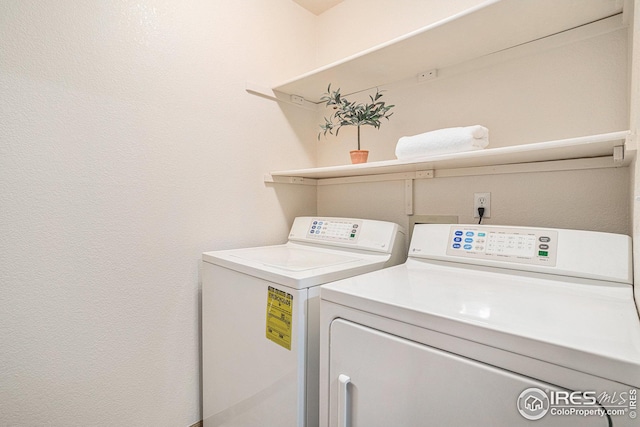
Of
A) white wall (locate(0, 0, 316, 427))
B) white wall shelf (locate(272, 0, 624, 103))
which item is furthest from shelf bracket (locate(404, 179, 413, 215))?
white wall (locate(0, 0, 316, 427))

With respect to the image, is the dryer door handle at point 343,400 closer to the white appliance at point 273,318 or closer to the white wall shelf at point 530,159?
the white appliance at point 273,318

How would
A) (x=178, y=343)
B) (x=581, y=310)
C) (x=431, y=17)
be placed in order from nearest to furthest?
(x=581, y=310) < (x=178, y=343) < (x=431, y=17)

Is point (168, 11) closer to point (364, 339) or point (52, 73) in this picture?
point (52, 73)

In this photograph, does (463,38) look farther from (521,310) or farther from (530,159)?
(521,310)

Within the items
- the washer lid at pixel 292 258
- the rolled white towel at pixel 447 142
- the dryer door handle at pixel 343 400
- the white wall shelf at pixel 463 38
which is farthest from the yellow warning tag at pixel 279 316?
the white wall shelf at pixel 463 38

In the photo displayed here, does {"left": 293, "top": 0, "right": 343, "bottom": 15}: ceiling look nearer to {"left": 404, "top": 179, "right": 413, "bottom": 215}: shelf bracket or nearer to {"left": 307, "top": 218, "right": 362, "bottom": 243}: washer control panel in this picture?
{"left": 404, "top": 179, "right": 413, "bottom": 215}: shelf bracket

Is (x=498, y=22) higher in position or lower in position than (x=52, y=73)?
higher

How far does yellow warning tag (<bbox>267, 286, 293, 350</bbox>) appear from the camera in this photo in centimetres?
97

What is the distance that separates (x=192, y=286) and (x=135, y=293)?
0.79 ft

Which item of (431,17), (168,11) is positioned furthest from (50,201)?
(431,17)

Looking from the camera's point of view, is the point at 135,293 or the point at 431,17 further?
the point at 431,17

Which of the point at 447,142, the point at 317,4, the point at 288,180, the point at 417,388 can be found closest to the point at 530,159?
the point at 447,142

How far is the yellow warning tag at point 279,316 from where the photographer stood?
38.3 inches

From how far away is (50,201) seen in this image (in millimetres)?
1109
